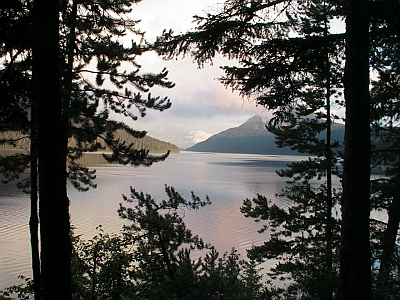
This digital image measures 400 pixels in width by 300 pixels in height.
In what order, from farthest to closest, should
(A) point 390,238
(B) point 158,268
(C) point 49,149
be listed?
(A) point 390,238
(B) point 158,268
(C) point 49,149

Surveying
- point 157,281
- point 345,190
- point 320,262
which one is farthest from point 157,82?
point 345,190

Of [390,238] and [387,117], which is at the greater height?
[387,117]

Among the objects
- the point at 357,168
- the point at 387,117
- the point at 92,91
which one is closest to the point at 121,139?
the point at 92,91

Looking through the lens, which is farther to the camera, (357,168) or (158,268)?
(158,268)

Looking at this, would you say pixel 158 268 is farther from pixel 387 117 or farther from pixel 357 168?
pixel 387 117

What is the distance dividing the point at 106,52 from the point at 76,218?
15570 millimetres

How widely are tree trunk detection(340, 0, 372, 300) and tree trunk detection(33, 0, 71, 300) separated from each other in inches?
117

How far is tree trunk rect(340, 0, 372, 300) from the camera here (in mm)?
3994

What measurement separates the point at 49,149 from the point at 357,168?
3.17 m

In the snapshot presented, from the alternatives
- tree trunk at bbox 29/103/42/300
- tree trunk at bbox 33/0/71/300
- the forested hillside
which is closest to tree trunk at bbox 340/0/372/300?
tree trunk at bbox 33/0/71/300

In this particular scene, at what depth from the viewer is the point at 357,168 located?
13.1 feet

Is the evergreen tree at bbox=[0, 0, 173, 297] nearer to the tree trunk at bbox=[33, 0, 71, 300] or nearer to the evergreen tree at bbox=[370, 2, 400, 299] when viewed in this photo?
the tree trunk at bbox=[33, 0, 71, 300]

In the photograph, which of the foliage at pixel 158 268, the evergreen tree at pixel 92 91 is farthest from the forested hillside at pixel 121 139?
the foliage at pixel 158 268

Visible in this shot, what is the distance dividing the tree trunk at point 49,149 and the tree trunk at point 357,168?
9.79 feet
